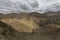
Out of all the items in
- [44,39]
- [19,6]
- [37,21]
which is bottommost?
[44,39]

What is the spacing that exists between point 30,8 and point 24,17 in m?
0.66

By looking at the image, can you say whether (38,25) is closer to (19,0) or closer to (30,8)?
(30,8)

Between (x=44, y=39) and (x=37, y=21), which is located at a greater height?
(x=37, y=21)

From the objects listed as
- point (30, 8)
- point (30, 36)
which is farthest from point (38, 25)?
point (30, 8)

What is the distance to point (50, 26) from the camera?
6.20 feet

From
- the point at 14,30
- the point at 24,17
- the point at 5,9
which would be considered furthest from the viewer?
the point at 5,9

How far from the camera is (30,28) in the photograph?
74.3 inches

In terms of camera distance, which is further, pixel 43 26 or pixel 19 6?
pixel 19 6

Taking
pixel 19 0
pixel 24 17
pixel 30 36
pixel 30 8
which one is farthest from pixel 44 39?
pixel 19 0

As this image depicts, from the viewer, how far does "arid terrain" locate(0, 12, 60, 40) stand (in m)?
1.70

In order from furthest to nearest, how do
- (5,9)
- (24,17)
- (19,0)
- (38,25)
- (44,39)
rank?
(19,0) < (5,9) < (24,17) < (38,25) < (44,39)

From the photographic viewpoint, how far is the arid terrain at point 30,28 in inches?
67.0

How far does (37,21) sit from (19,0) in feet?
3.34

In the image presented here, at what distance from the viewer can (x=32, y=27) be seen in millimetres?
1904
